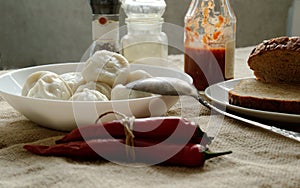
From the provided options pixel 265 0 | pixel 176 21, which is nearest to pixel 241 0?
pixel 265 0

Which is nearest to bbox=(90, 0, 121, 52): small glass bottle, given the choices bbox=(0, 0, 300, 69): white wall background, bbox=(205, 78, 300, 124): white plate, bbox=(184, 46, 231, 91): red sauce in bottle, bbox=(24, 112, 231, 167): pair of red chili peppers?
bbox=(184, 46, 231, 91): red sauce in bottle

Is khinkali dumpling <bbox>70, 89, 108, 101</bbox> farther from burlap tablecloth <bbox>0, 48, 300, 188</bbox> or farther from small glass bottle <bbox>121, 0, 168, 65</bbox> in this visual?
small glass bottle <bbox>121, 0, 168, 65</bbox>

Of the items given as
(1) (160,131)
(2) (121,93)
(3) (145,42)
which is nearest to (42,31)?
(3) (145,42)

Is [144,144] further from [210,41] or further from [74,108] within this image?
[210,41]

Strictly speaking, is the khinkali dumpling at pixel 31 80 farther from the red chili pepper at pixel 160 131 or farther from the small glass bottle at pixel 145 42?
the small glass bottle at pixel 145 42

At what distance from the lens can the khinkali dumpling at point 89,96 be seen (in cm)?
104

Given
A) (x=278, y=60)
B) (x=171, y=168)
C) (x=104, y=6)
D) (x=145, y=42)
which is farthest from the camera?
(x=145, y=42)

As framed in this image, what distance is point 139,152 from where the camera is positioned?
904mm

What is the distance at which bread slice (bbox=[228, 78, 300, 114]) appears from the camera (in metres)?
1.18

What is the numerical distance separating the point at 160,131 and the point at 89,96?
0.63ft

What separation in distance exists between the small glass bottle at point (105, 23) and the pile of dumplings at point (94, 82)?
354 mm

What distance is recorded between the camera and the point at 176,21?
11.3 ft

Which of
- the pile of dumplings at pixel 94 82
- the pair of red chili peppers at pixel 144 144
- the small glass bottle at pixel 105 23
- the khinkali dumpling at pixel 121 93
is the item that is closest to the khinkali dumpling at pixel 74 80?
the pile of dumplings at pixel 94 82

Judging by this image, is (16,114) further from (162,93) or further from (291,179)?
(291,179)
